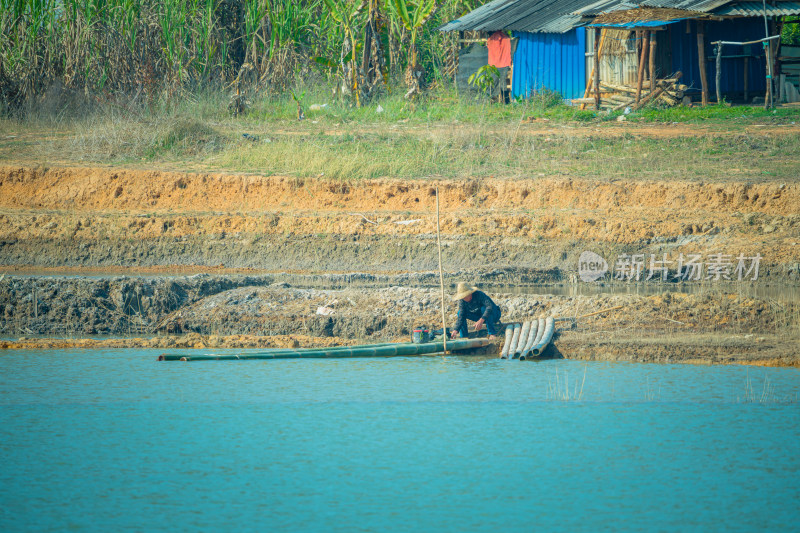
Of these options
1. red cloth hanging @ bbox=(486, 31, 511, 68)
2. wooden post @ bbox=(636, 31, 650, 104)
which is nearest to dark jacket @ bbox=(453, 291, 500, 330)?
wooden post @ bbox=(636, 31, 650, 104)

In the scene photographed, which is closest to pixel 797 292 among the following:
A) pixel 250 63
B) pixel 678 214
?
pixel 678 214

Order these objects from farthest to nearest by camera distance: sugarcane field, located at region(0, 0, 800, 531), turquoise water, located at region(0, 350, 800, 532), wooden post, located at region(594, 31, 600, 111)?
wooden post, located at region(594, 31, 600, 111) → sugarcane field, located at region(0, 0, 800, 531) → turquoise water, located at region(0, 350, 800, 532)

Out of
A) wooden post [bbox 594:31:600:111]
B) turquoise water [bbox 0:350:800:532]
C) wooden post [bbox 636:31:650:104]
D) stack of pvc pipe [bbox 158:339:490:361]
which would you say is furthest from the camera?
wooden post [bbox 594:31:600:111]

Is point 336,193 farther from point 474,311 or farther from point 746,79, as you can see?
point 746,79

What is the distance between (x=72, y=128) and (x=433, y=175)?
7.67 m

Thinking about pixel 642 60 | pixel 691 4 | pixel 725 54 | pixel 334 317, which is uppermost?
pixel 691 4

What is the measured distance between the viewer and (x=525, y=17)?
19000mm

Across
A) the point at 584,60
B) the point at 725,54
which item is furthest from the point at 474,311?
the point at 725,54

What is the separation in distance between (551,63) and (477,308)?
1131 cm

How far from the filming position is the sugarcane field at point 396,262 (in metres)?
5.42

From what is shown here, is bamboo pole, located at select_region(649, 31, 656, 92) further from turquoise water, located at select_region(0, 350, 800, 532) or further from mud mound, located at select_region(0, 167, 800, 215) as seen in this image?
turquoise water, located at select_region(0, 350, 800, 532)

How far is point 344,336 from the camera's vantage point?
9055 mm

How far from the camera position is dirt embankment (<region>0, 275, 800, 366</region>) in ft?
26.4

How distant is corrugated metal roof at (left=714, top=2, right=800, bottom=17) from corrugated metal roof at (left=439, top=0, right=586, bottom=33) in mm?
2829
